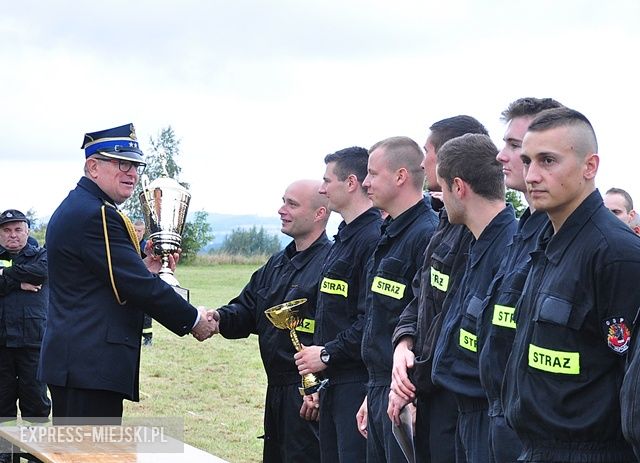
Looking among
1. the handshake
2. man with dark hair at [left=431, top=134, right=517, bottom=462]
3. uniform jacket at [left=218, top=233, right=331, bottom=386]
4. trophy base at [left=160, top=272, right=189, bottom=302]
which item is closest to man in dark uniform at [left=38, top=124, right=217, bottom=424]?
trophy base at [left=160, top=272, right=189, bottom=302]

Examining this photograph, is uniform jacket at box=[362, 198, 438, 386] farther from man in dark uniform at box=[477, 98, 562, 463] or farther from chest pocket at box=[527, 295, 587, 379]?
chest pocket at box=[527, 295, 587, 379]

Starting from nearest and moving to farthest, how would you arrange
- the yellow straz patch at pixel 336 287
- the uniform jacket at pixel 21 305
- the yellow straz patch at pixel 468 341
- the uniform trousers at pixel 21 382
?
the yellow straz patch at pixel 468 341
the yellow straz patch at pixel 336 287
the uniform jacket at pixel 21 305
the uniform trousers at pixel 21 382

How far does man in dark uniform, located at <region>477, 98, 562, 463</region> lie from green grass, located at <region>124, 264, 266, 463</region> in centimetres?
554

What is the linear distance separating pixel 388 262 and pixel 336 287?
746 mm

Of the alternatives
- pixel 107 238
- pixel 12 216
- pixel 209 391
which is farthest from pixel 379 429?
pixel 209 391

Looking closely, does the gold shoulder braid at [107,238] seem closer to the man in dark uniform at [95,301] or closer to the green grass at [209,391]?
the man in dark uniform at [95,301]

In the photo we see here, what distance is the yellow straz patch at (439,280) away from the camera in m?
5.01

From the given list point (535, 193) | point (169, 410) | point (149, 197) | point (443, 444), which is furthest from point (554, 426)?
point (169, 410)

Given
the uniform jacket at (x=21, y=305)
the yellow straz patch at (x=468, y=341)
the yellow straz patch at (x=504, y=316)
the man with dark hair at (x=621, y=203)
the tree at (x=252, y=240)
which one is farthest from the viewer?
the tree at (x=252, y=240)

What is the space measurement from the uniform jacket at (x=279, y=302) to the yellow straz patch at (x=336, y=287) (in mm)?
450

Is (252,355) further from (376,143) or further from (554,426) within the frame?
(554,426)

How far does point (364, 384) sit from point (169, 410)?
632 cm

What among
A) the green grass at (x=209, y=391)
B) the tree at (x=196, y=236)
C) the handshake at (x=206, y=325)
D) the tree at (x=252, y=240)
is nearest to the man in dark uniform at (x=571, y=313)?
the handshake at (x=206, y=325)

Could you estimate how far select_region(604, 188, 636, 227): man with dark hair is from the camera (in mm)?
8172
